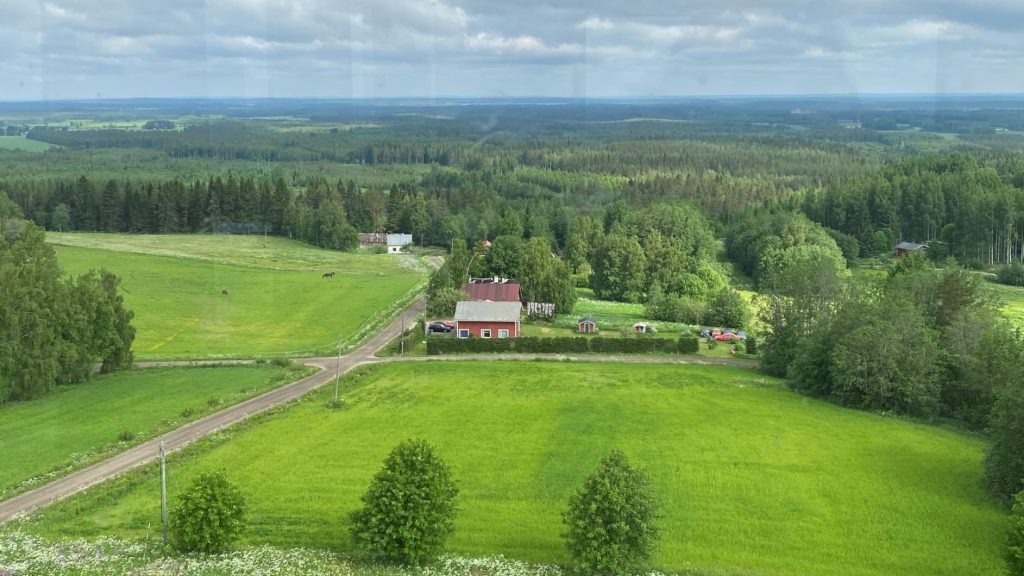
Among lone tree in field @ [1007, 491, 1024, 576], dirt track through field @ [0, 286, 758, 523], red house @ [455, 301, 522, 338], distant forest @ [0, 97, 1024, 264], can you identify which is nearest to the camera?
lone tree in field @ [1007, 491, 1024, 576]

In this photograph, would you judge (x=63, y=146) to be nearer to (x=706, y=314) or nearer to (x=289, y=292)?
(x=289, y=292)

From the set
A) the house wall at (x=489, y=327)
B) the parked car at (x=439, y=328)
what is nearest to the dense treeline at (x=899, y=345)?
the house wall at (x=489, y=327)

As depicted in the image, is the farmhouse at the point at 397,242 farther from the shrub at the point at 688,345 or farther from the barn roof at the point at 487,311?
the shrub at the point at 688,345

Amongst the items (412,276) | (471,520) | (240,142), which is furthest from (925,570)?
(240,142)

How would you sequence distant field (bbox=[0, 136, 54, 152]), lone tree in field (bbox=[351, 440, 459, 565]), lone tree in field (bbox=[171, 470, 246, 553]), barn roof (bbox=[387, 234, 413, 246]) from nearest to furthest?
lone tree in field (bbox=[351, 440, 459, 565])
lone tree in field (bbox=[171, 470, 246, 553])
barn roof (bbox=[387, 234, 413, 246])
distant field (bbox=[0, 136, 54, 152])

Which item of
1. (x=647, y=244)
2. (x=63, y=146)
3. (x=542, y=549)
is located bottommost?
(x=542, y=549)

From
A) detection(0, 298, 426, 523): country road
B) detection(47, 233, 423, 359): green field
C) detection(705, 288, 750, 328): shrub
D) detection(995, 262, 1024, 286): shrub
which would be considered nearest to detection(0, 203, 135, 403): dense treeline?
detection(0, 298, 426, 523): country road

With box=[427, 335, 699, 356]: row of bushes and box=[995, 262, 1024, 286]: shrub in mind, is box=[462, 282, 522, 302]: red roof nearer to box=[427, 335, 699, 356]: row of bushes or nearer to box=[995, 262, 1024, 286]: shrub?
box=[427, 335, 699, 356]: row of bushes

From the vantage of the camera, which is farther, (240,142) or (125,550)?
(240,142)
